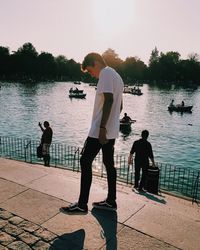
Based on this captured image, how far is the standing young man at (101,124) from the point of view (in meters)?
4.28

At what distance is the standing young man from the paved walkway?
1.09 ft

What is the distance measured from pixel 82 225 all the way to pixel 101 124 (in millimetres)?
1447


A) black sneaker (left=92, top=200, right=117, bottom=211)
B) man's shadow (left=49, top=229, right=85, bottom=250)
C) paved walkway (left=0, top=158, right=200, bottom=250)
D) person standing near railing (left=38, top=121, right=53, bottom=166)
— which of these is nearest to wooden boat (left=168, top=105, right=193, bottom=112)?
person standing near railing (left=38, top=121, right=53, bottom=166)

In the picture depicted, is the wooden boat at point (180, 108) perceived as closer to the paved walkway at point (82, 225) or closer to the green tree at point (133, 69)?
the paved walkway at point (82, 225)

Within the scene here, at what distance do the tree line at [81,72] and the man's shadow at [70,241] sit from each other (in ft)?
478

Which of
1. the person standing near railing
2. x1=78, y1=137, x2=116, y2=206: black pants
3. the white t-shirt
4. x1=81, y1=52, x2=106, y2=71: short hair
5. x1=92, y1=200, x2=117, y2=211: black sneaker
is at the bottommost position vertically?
the person standing near railing

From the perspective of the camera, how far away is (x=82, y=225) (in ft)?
14.1

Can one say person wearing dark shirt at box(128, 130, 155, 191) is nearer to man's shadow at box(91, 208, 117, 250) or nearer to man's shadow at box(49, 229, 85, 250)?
man's shadow at box(91, 208, 117, 250)

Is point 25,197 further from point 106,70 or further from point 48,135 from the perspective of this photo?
point 48,135

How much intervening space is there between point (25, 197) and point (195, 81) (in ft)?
567

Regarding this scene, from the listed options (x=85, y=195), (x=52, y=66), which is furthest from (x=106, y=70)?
(x=52, y=66)

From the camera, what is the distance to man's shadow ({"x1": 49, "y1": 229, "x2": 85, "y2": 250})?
12.3 ft

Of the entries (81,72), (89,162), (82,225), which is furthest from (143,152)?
(81,72)

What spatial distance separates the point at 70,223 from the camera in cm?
434
